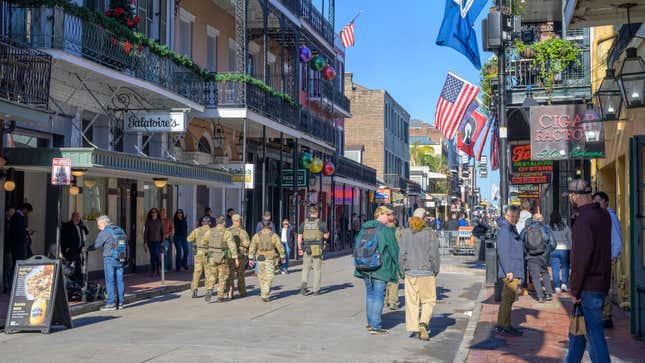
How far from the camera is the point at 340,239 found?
47.6 m

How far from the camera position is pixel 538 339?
10844 millimetres

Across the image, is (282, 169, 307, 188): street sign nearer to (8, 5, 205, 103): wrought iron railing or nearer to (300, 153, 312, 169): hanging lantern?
(300, 153, 312, 169): hanging lantern

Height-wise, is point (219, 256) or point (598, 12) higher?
point (598, 12)

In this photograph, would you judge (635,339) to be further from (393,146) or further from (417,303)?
(393,146)

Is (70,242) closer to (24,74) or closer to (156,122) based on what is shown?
(156,122)

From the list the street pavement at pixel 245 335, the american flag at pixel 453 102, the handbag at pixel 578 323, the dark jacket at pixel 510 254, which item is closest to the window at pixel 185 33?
the american flag at pixel 453 102

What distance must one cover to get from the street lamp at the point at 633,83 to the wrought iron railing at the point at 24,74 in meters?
9.36


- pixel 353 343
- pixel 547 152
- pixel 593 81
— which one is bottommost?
pixel 353 343

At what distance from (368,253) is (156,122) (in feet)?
30.7

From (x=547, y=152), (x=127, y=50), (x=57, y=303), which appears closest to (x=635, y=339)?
(x=547, y=152)

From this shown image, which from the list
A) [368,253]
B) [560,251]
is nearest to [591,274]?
[368,253]

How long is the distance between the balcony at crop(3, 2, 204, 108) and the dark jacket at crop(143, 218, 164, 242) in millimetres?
3144

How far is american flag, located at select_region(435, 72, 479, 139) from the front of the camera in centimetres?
2338

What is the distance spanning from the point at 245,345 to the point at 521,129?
45.4 ft
